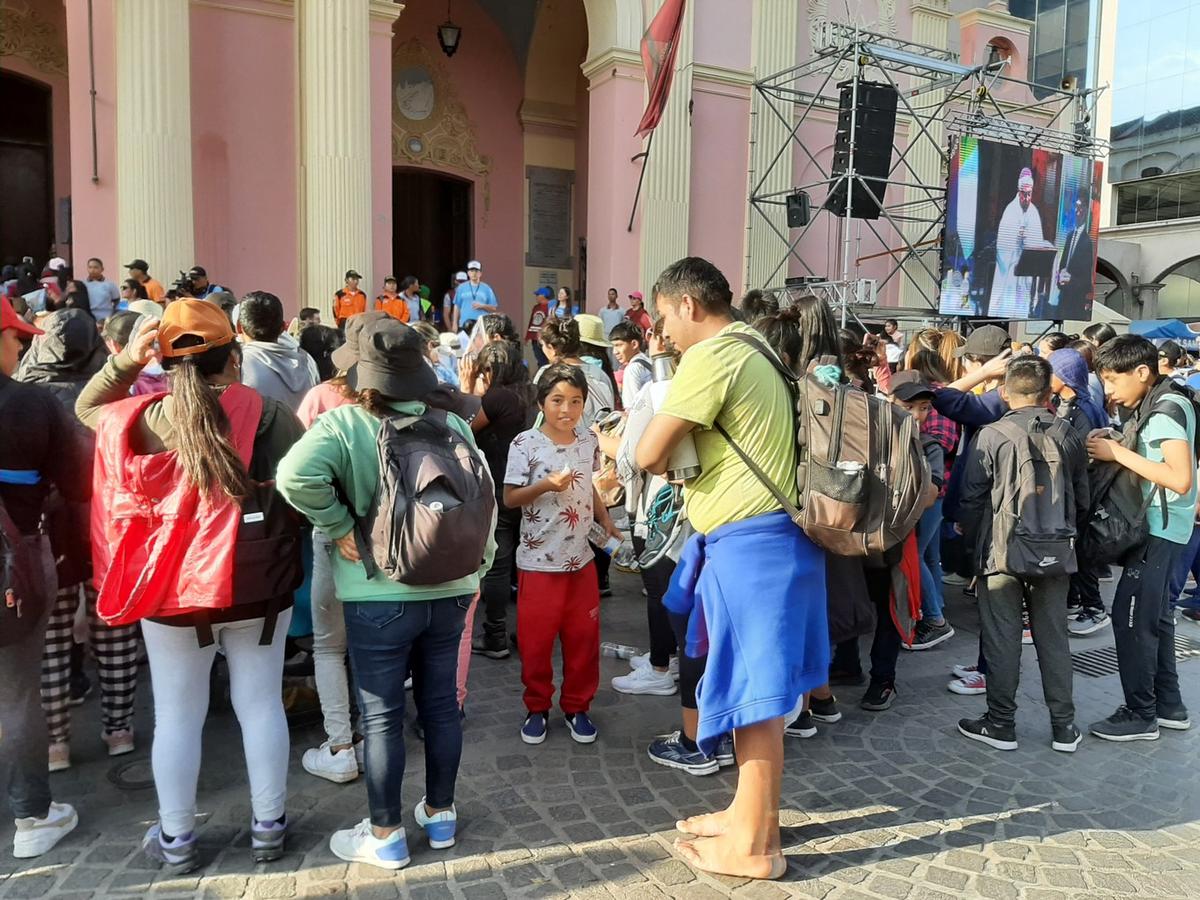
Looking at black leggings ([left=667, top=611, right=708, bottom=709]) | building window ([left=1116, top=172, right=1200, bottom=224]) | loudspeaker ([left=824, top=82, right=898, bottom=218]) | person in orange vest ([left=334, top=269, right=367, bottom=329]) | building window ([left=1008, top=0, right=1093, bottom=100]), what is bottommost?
black leggings ([left=667, top=611, right=708, bottom=709])

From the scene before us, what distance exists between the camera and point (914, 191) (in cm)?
1759

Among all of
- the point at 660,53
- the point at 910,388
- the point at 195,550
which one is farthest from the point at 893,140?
the point at 195,550

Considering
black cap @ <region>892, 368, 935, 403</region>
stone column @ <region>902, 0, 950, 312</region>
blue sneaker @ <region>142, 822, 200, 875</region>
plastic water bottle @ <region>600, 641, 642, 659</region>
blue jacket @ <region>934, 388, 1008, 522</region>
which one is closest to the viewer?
blue sneaker @ <region>142, 822, 200, 875</region>

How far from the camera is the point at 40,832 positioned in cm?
303

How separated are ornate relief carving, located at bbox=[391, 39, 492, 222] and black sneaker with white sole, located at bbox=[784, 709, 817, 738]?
1391 cm

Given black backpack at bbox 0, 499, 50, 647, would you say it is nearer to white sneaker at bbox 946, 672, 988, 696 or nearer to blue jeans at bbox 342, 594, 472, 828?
blue jeans at bbox 342, 594, 472, 828

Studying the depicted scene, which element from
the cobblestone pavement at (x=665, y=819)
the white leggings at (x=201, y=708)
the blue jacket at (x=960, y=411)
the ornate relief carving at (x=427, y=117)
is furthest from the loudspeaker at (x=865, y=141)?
the white leggings at (x=201, y=708)

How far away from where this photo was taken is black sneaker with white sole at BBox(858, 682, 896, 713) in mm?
4406

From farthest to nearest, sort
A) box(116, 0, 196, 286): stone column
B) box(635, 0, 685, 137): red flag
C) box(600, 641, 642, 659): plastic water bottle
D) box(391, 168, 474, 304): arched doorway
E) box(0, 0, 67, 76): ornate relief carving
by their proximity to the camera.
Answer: box(391, 168, 474, 304): arched doorway
box(0, 0, 67, 76): ornate relief carving
box(635, 0, 685, 137): red flag
box(116, 0, 196, 286): stone column
box(600, 641, 642, 659): plastic water bottle

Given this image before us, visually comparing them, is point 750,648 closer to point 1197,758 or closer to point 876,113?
point 1197,758

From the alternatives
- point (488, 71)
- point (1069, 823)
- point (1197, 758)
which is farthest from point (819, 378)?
Result: point (488, 71)

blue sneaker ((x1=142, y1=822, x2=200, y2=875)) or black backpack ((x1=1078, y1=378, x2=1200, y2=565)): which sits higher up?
black backpack ((x1=1078, y1=378, x2=1200, y2=565))

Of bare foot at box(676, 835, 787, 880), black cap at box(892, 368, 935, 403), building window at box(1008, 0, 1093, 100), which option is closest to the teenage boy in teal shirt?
black cap at box(892, 368, 935, 403)

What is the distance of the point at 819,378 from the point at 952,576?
4.75 meters
